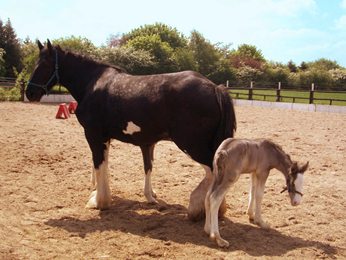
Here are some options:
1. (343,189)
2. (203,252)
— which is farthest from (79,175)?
(343,189)

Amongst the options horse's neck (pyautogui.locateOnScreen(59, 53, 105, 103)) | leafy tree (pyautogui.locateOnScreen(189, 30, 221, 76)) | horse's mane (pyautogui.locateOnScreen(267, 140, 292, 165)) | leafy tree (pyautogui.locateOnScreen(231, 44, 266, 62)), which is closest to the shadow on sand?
horse's mane (pyautogui.locateOnScreen(267, 140, 292, 165))

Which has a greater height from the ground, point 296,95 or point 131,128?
point 296,95

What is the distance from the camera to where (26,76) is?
23.2 metres

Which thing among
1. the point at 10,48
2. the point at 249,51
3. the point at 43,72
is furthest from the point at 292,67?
the point at 43,72

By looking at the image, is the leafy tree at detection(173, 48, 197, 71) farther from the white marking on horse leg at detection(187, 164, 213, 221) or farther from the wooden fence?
the white marking on horse leg at detection(187, 164, 213, 221)

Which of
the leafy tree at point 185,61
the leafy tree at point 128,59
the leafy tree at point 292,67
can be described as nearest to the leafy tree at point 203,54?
the leafy tree at point 185,61

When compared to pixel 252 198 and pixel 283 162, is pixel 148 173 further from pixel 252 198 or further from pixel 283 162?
pixel 283 162

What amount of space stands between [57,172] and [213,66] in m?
32.8

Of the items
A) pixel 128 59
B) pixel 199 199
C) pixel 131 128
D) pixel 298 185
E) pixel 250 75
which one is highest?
pixel 128 59

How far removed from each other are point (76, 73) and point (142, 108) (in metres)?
1.69

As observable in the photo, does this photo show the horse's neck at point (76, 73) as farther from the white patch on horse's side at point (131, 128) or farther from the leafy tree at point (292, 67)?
the leafy tree at point (292, 67)

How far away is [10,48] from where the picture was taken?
36.2 meters

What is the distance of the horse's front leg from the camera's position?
4.21m

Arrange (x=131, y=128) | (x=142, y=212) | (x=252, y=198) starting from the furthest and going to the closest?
(x=142, y=212), (x=131, y=128), (x=252, y=198)
